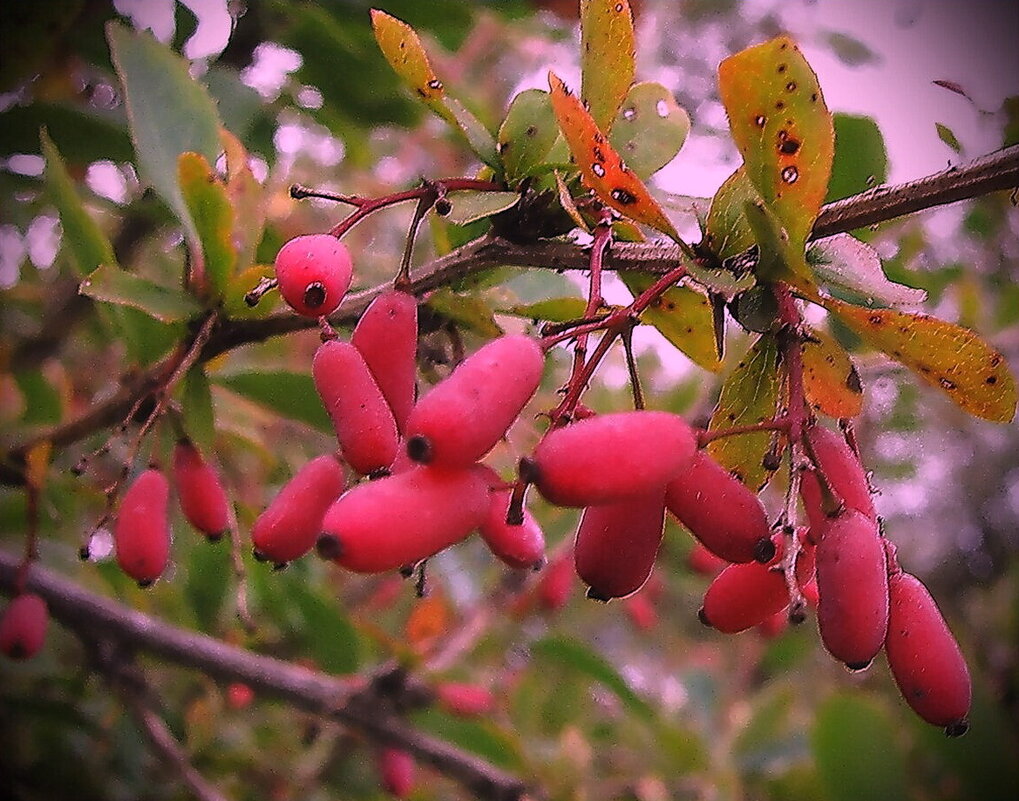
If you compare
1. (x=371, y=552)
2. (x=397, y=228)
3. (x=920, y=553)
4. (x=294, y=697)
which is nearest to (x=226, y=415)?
(x=294, y=697)

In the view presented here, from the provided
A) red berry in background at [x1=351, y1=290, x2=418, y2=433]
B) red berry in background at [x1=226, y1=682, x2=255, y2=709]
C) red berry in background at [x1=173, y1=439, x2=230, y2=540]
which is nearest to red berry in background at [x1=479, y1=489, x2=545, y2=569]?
red berry in background at [x1=351, y1=290, x2=418, y2=433]

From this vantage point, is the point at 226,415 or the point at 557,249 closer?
the point at 557,249

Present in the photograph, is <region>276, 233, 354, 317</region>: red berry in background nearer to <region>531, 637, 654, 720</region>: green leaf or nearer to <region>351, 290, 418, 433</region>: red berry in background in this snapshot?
<region>351, 290, 418, 433</region>: red berry in background

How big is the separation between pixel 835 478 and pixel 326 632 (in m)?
1.13

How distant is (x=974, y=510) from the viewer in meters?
5.37

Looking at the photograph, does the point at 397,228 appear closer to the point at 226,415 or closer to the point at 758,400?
the point at 226,415

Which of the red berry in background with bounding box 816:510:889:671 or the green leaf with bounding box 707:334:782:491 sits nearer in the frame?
the red berry in background with bounding box 816:510:889:671

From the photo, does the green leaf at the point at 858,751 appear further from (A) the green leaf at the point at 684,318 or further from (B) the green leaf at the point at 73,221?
(B) the green leaf at the point at 73,221

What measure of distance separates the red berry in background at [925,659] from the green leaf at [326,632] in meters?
1.07

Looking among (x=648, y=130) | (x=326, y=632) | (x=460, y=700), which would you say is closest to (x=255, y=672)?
(x=326, y=632)

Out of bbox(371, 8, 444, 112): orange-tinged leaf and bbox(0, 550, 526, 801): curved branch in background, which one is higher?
bbox(371, 8, 444, 112): orange-tinged leaf

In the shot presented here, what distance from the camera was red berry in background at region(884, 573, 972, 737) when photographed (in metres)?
0.50

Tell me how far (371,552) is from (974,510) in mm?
5697

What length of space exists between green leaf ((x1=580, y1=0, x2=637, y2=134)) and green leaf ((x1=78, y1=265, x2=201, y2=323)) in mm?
383
